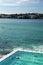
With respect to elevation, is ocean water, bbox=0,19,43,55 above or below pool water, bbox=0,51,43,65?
below

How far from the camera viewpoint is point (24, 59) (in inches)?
295

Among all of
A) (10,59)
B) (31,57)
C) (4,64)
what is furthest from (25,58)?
(4,64)

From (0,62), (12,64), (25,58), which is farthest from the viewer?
(25,58)

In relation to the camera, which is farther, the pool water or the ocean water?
the ocean water

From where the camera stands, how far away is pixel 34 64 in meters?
6.91

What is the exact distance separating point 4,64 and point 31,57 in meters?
1.56

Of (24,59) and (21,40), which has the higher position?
(24,59)

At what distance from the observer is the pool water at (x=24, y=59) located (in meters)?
6.98

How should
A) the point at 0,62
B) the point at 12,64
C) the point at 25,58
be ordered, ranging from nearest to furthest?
the point at 0,62 < the point at 12,64 < the point at 25,58

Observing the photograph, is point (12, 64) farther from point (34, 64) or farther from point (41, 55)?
point (41, 55)

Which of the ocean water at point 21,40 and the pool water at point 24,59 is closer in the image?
the pool water at point 24,59

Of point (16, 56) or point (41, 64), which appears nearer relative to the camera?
point (41, 64)

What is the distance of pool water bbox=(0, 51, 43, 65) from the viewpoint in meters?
6.98

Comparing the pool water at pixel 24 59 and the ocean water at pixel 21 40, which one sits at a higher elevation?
the pool water at pixel 24 59
